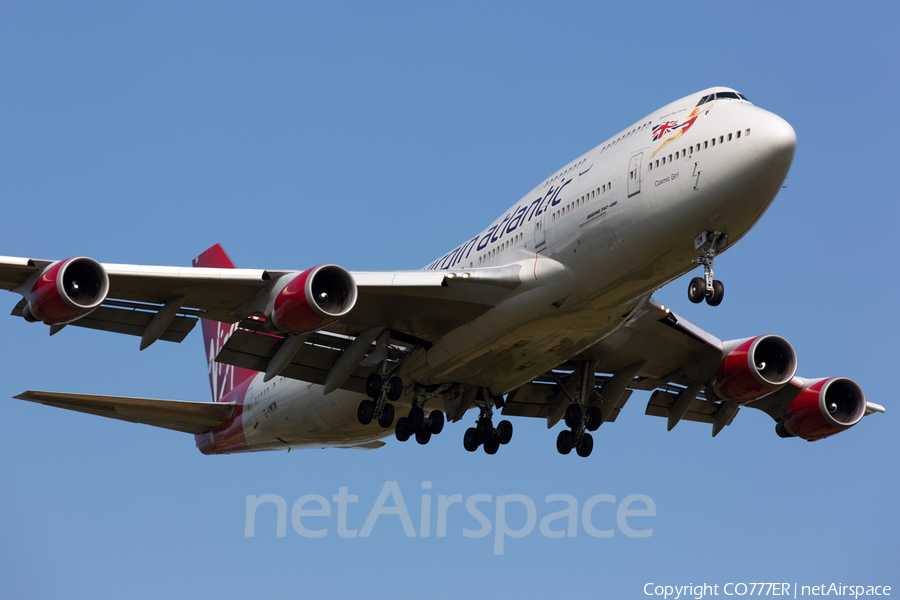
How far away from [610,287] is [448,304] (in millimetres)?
4041

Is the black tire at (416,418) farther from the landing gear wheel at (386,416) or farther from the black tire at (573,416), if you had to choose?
the black tire at (573,416)

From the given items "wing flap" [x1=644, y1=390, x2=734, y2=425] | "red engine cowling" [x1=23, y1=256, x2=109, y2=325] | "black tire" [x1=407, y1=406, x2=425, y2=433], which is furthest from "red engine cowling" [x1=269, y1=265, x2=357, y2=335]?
"wing flap" [x1=644, y1=390, x2=734, y2=425]

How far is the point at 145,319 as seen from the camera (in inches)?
971

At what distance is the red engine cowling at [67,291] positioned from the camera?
20781mm

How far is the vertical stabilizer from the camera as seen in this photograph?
114 ft

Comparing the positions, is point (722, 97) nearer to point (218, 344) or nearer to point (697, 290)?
point (697, 290)

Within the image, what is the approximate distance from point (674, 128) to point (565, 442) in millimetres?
10594

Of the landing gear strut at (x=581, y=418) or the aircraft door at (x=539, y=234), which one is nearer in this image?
the aircraft door at (x=539, y=234)

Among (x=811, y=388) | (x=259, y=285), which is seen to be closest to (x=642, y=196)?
(x=259, y=285)

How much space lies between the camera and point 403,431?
2753cm

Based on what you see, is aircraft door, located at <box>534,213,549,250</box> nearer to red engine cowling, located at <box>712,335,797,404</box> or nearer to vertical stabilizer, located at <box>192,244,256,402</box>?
red engine cowling, located at <box>712,335,797,404</box>

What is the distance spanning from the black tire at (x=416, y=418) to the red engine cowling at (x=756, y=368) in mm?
8430

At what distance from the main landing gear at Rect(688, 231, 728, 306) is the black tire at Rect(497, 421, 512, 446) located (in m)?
9.08

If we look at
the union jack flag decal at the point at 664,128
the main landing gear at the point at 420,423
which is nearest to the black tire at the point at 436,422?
the main landing gear at the point at 420,423
